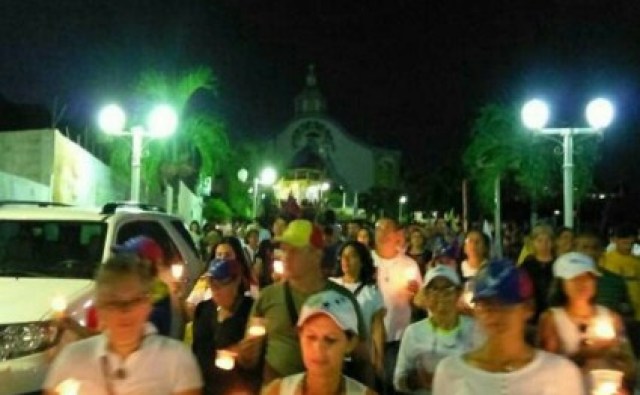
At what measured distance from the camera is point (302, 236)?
20.4 ft

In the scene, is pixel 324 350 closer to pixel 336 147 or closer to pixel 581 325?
pixel 581 325

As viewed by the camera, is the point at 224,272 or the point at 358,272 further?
the point at 358,272

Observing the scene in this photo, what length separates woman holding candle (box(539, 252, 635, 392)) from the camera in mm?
5527

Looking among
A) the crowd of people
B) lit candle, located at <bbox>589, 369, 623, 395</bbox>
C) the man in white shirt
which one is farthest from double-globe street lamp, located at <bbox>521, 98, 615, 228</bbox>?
lit candle, located at <bbox>589, 369, 623, 395</bbox>

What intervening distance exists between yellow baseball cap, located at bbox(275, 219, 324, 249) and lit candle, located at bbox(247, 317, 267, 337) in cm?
48

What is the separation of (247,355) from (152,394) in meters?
2.09

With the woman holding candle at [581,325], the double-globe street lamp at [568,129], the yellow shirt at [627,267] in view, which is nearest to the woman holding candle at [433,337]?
the woman holding candle at [581,325]

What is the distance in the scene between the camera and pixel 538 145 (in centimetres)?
3192

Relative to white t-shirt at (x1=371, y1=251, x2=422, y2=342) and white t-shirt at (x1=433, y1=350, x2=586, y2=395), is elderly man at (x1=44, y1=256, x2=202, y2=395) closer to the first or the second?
white t-shirt at (x1=433, y1=350, x2=586, y2=395)

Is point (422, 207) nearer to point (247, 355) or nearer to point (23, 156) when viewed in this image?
point (23, 156)

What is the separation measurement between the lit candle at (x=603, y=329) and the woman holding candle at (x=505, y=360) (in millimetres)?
1999

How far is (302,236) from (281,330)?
587 mm

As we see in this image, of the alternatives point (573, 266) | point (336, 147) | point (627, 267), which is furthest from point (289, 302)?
point (336, 147)

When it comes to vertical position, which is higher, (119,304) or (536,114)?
(536,114)
